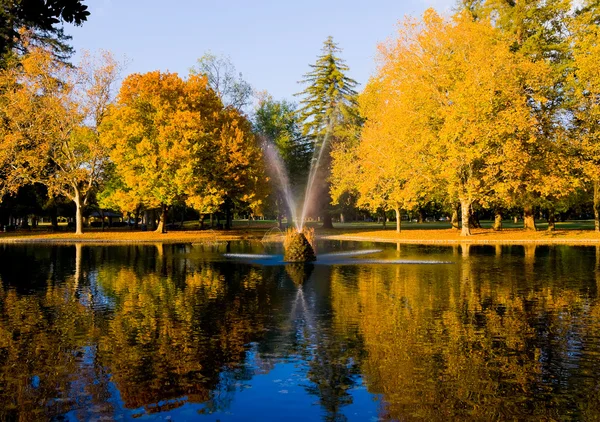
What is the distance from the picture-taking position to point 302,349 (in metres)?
9.75

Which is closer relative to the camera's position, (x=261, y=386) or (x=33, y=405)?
(x=33, y=405)

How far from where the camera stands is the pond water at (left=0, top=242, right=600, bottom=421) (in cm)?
696

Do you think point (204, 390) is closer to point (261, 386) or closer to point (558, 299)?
point (261, 386)

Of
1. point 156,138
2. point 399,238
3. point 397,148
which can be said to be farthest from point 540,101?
point 156,138

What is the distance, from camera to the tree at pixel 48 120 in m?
51.3

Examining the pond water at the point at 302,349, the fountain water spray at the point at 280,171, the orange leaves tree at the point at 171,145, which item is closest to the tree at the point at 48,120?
the orange leaves tree at the point at 171,145

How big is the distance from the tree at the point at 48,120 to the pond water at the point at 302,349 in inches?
1430

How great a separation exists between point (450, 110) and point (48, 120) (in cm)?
3575

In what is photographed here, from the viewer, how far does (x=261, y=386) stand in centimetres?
782

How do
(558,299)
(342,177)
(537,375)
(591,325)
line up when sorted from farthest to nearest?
(342,177), (558,299), (591,325), (537,375)

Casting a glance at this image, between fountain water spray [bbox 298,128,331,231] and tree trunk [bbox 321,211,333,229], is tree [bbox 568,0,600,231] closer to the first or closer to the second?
fountain water spray [bbox 298,128,331,231]

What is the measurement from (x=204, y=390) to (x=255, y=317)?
17.0 ft

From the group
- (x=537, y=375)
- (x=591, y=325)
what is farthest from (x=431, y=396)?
(x=591, y=325)

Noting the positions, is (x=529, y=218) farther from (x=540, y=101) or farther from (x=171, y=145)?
(x=171, y=145)
